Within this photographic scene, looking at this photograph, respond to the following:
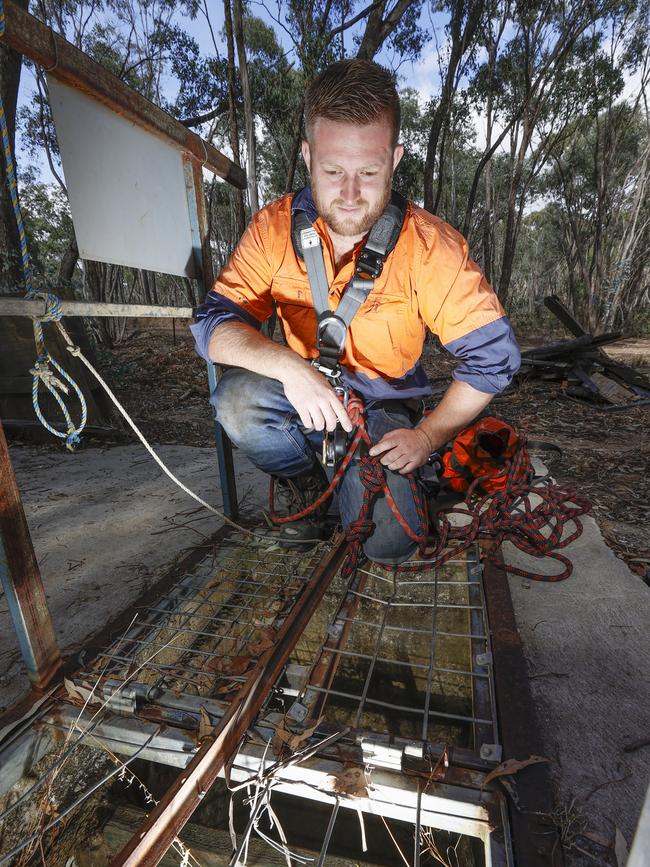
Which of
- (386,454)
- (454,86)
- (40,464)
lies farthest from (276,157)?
(386,454)

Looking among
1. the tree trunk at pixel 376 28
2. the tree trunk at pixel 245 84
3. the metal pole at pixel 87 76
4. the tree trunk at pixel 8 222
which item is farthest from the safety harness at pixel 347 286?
the tree trunk at pixel 376 28

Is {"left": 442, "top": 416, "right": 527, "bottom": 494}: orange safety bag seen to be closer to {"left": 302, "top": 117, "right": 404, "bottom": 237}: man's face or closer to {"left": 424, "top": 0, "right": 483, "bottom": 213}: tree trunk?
{"left": 302, "top": 117, "right": 404, "bottom": 237}: man's face

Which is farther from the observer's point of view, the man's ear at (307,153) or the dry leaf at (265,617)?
the man's ear at (307,153)

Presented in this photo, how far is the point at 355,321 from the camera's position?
83.7 inches

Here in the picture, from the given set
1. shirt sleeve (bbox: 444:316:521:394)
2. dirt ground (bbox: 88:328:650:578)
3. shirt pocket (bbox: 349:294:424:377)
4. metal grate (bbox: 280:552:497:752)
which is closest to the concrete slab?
metal grate (bbox: 280:552:497:752)

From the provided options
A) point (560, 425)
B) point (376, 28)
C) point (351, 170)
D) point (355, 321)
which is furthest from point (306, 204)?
point (376, 28)

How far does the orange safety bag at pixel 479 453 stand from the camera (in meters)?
2.68

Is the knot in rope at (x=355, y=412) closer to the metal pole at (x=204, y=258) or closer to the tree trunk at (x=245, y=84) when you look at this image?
the metal pole at (x=204, y=258)

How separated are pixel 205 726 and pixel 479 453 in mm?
2012

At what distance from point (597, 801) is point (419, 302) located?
1750 mm

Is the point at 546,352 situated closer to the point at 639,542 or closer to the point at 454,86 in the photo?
the point at 639,542

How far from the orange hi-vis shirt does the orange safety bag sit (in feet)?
1.86

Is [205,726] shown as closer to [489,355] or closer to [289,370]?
[289,370]

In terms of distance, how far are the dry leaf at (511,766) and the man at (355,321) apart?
3.16 feet
